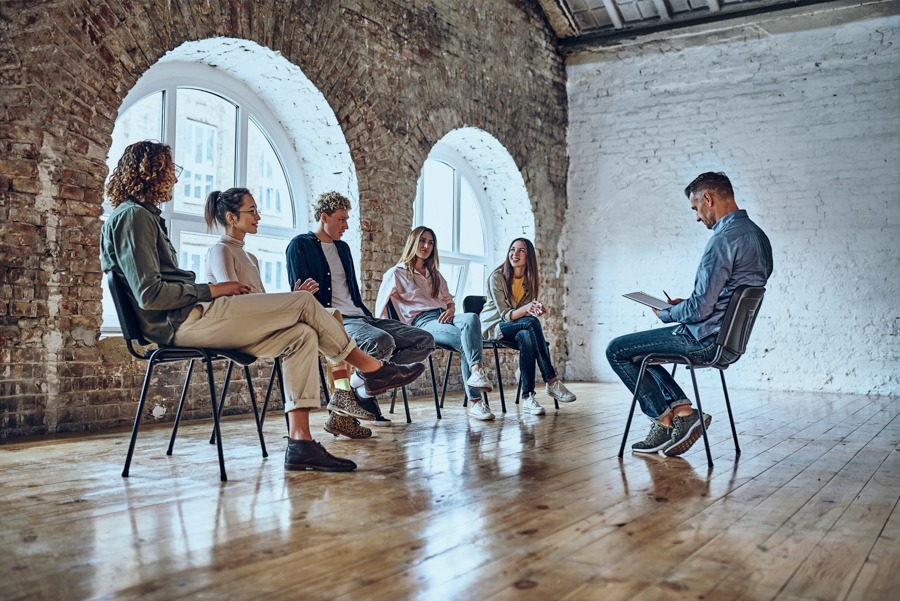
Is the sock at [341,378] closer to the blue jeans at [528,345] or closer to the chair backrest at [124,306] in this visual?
the chair backrest at [124,306]

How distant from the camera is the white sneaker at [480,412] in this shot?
486 centimetres

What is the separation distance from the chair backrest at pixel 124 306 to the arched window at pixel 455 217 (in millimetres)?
4508

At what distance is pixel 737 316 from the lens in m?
3.39

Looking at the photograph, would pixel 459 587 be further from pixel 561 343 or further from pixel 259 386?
pixel 561 343

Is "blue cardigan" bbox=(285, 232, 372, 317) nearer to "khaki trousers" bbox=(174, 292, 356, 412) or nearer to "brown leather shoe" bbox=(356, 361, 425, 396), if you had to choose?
"brown leather shoe" bbox=(356, 361, 425, 396)

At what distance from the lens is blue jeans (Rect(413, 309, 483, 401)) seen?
505 centimetres

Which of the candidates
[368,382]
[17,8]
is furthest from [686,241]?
[17,8]

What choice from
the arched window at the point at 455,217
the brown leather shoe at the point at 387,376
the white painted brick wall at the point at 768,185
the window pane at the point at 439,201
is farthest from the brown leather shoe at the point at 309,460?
the white painted brick wall at the point at 768,185

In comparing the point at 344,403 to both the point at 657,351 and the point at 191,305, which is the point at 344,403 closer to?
the point at 191,305

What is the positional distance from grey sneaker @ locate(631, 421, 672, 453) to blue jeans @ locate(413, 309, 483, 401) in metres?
1.48

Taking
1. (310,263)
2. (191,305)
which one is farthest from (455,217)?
(191,305)

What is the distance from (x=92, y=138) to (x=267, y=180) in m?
1.80

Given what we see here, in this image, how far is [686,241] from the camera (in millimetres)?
8172

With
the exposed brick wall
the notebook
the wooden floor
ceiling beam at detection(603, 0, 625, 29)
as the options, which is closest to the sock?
the wooden floor
